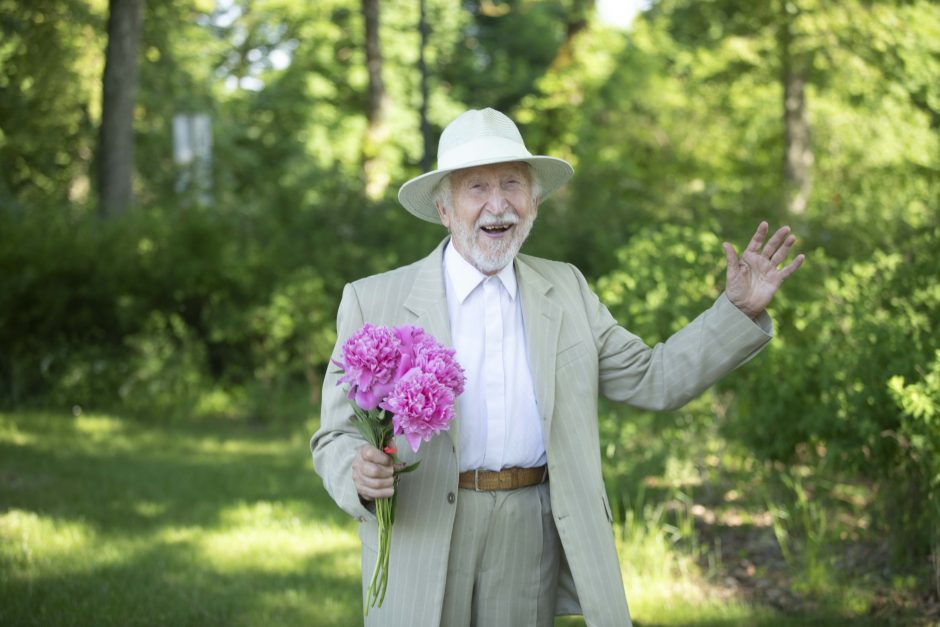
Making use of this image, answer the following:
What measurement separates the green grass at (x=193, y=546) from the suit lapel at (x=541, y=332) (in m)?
2.36

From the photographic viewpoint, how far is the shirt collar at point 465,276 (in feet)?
11.7

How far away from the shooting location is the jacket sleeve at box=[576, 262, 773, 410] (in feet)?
11.2

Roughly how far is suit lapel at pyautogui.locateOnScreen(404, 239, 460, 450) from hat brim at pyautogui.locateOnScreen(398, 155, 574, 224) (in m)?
0.27

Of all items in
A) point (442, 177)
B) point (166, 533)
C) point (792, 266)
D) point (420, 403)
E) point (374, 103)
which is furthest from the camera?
point (374, 103)

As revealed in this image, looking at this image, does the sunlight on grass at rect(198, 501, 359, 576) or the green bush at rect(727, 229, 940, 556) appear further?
the sunlight on grass at rect(198, 501, 359, 576)

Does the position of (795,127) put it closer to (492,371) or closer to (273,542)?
(273,542)

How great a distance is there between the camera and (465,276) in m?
3.59

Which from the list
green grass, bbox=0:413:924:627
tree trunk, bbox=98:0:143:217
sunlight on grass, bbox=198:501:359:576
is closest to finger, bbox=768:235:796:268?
green grass, bbox=0:413:924:627

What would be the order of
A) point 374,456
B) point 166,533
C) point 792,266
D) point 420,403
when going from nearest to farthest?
point 420,403, point 374,456, point 792,266, point 166,533

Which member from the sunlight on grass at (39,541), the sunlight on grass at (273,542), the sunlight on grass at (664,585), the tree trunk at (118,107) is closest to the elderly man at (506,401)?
the sunlight on grass at (664,585)

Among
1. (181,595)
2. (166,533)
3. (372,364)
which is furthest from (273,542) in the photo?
(372,364)

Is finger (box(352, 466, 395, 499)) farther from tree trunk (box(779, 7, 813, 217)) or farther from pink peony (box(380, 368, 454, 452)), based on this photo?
tree trunk (box(779, 7, 813, 217))

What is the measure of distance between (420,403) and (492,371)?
24.4 inches

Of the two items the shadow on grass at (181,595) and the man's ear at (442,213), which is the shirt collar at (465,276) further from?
the shadow on grass at (181,595)
